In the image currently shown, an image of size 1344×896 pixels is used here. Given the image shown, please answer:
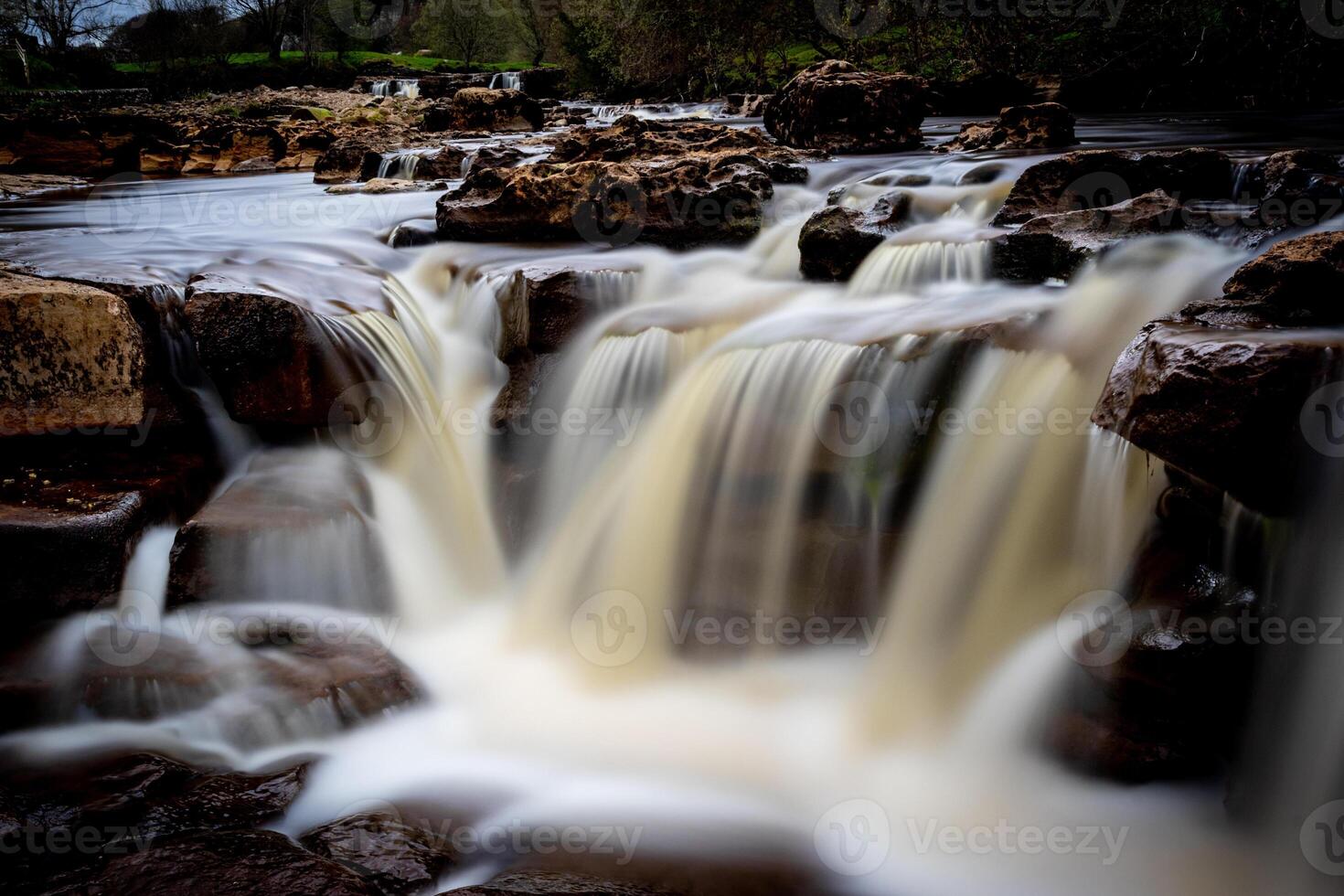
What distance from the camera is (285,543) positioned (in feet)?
14.6

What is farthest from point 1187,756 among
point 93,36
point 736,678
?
point 93,36

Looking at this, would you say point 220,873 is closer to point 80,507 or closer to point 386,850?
point 386,850

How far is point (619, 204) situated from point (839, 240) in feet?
6.17

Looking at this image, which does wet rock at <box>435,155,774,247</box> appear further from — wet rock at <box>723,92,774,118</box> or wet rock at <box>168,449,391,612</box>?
wet rock at <box>723,92,774,118</box>

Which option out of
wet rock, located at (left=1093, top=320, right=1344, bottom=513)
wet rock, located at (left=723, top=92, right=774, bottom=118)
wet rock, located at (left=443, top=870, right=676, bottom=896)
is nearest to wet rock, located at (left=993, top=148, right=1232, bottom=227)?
wet rock, located at (left=1093, top=320, right=1344, bottom=513)

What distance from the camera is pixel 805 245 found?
20.1 ft

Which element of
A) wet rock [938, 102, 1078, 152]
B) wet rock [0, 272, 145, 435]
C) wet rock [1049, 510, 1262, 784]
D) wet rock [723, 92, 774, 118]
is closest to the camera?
wet rock [1049, 510, 1262, 784]

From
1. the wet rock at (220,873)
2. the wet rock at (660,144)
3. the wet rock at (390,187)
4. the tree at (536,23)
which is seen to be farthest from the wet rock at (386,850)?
the tree at (536,23)

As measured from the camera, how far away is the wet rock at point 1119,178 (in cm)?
591

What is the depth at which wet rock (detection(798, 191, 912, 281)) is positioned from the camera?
597 cm

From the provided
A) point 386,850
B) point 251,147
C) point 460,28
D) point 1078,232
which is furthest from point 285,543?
point 460,28

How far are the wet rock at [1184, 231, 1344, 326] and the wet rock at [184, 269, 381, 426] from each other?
14.1 feet

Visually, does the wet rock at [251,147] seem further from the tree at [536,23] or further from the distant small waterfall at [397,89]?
the tree at [536,23]

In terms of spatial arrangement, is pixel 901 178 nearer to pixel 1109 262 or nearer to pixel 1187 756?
pixel 1109 262
